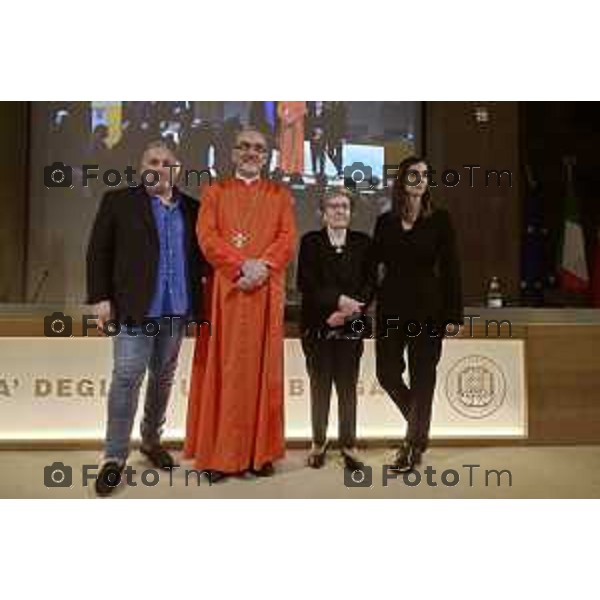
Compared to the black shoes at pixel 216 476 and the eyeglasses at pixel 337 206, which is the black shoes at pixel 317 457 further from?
the eyeglasses at pixel 337 206

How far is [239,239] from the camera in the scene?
256 centimetres

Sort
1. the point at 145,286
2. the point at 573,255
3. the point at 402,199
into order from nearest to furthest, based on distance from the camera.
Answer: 1. the point at 145,286
2. the point at 402,199
3. the point at 573,255

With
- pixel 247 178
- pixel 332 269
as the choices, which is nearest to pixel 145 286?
pixel 247 178

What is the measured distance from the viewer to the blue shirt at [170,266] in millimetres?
2539

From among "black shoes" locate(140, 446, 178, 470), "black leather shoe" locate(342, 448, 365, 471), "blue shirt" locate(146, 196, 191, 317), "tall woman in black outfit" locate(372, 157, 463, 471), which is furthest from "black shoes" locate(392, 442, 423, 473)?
"blue shirt" locate(146, 196, 191, 317)

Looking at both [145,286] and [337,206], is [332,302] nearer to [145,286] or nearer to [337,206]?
[337,206]

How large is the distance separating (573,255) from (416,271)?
25.7 inches

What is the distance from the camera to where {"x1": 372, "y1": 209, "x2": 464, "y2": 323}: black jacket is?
260 centimetres

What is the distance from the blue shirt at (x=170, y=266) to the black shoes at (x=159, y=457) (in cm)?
47

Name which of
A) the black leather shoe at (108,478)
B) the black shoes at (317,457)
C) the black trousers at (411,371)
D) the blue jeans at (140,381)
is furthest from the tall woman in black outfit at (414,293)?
the black leather shoe at (108,478)

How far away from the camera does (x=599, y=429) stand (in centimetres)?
273

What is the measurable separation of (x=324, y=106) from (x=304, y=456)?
123 cm

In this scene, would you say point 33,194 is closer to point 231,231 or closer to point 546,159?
point 231,231

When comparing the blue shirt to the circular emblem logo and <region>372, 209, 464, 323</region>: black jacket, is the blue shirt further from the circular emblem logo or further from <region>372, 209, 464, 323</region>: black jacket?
the circular emblem logo
